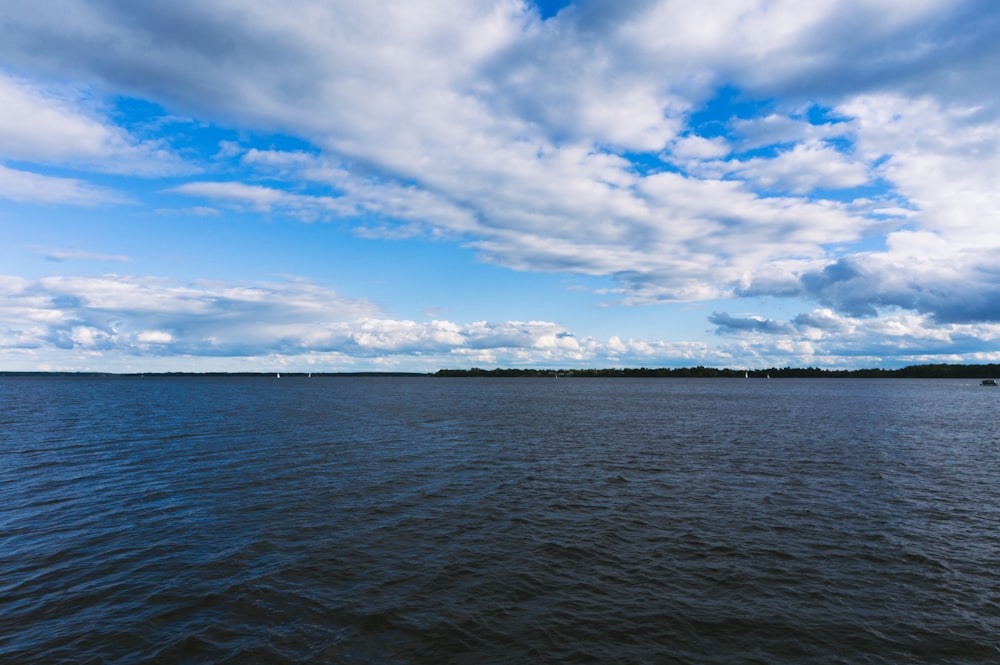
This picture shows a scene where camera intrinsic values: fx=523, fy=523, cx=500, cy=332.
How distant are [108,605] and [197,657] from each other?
548cm

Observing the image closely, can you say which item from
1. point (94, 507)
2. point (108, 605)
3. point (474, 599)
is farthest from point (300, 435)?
point (474, 599)

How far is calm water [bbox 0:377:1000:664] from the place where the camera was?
14.8 m

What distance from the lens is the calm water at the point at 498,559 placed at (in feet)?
48.6

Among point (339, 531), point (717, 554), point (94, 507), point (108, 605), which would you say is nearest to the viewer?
point (108, 605)

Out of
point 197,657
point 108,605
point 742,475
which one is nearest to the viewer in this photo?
point 197,657

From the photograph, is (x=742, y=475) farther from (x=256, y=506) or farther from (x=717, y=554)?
(x=256, y=506)

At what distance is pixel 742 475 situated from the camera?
36719 mm

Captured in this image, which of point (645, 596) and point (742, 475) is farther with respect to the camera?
point (742, 475)

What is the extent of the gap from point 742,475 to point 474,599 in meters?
26.4

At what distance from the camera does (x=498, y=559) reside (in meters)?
20.8

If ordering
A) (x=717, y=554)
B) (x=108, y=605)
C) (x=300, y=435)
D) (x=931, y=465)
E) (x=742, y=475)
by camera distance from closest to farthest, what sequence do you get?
(x=108, y=605) < (x=717, y=554) < (x=742, y=475) < (x=931, y=465) < (x=300, y=435)

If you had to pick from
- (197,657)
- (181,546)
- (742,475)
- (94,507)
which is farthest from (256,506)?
(742,475)

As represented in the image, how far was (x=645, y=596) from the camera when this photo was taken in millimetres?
17562

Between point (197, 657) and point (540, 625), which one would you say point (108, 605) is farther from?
point (540, 625)
